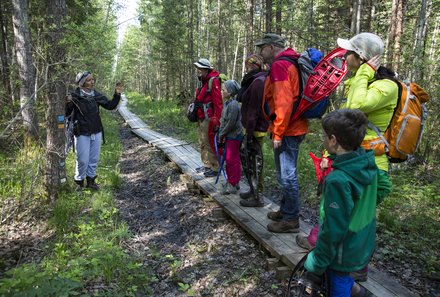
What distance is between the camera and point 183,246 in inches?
186

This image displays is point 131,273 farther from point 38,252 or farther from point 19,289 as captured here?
point 38,252

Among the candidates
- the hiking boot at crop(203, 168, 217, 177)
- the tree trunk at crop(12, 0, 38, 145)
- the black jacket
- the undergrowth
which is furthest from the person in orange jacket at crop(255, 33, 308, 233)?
the tree trunk at crop(12, 0, 38, 145)

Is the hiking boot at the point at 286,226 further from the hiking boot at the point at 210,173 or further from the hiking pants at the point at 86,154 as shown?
the hiking pants at the point at 86,154

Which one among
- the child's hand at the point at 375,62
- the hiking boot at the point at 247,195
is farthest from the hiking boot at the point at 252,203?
the child's hand at the point at 375,62

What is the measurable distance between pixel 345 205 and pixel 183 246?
313 cm

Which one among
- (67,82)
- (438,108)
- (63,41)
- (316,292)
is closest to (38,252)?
(67,82)

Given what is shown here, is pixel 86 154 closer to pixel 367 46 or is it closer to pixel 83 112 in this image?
pixel 83 112

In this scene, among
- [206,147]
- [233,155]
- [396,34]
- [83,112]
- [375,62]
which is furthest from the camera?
[396,34]

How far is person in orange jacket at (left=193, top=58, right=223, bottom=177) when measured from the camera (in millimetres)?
6246

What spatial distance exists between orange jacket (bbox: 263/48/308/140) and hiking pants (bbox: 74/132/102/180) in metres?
4.00

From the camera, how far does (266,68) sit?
16.9 feet

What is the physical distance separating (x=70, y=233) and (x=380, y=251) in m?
4.39

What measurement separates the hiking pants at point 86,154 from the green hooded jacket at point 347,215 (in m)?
5.16

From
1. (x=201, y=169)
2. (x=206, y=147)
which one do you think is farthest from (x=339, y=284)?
(x=201, y=169)
